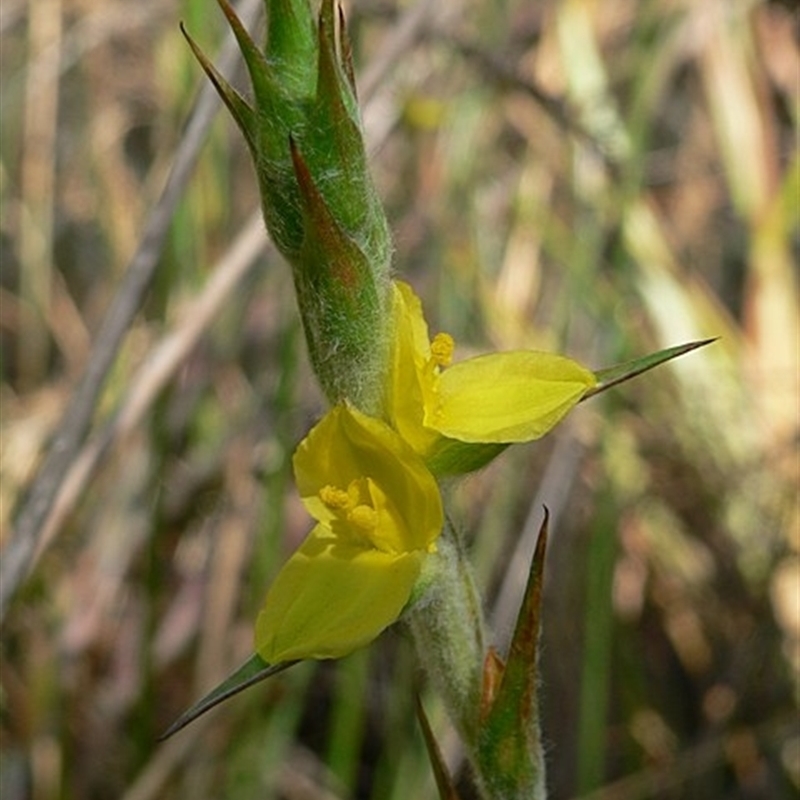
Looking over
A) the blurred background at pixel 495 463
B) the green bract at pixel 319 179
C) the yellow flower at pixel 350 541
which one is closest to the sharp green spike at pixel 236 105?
the green bract at pixel 319 179

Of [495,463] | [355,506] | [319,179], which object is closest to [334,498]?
[355,506]

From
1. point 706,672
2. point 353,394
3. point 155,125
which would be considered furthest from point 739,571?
point 155,125

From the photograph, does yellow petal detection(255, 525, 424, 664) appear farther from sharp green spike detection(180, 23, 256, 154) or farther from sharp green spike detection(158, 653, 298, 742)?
sharp green spike detection(180, 23, 256, 154)

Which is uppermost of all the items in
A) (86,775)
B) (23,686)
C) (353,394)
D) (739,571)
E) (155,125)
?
(155,125)

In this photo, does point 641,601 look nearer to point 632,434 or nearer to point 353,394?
point 632,434

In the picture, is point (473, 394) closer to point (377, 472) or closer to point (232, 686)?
point (377, 472)

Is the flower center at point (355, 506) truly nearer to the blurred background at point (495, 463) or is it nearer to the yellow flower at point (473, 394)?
the yellow flower at point (473, 394)
